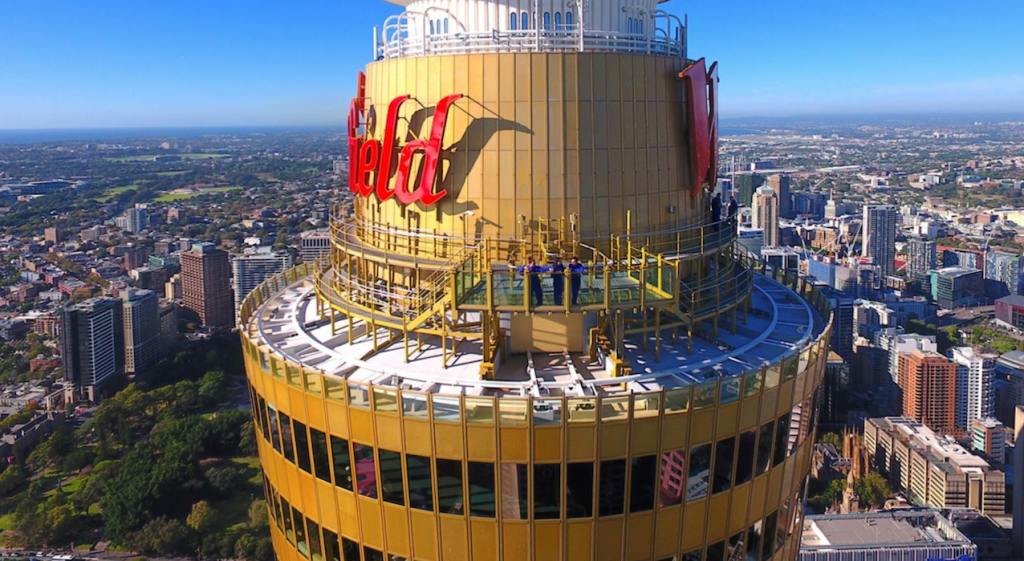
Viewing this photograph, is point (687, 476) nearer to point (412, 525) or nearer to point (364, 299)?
point (412, 525)

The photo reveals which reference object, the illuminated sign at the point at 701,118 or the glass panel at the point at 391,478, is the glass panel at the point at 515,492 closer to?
the glass panel at the point at 391,478

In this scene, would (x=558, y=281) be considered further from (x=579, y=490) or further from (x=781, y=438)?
(x=781, y=438)

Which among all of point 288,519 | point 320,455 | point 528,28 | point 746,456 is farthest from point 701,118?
point 288,519

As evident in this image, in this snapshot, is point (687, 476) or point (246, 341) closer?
point (687, 476)

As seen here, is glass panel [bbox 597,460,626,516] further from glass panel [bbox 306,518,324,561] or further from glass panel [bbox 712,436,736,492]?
glass panel [bbox 306,518,324,561]

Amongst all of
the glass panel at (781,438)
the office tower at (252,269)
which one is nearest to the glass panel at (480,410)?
the glass panel at (781,438)

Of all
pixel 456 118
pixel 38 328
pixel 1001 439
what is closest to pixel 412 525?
pixel 456 118

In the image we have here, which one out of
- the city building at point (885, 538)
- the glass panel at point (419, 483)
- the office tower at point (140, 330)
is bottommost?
the city building at point (885, 538)
